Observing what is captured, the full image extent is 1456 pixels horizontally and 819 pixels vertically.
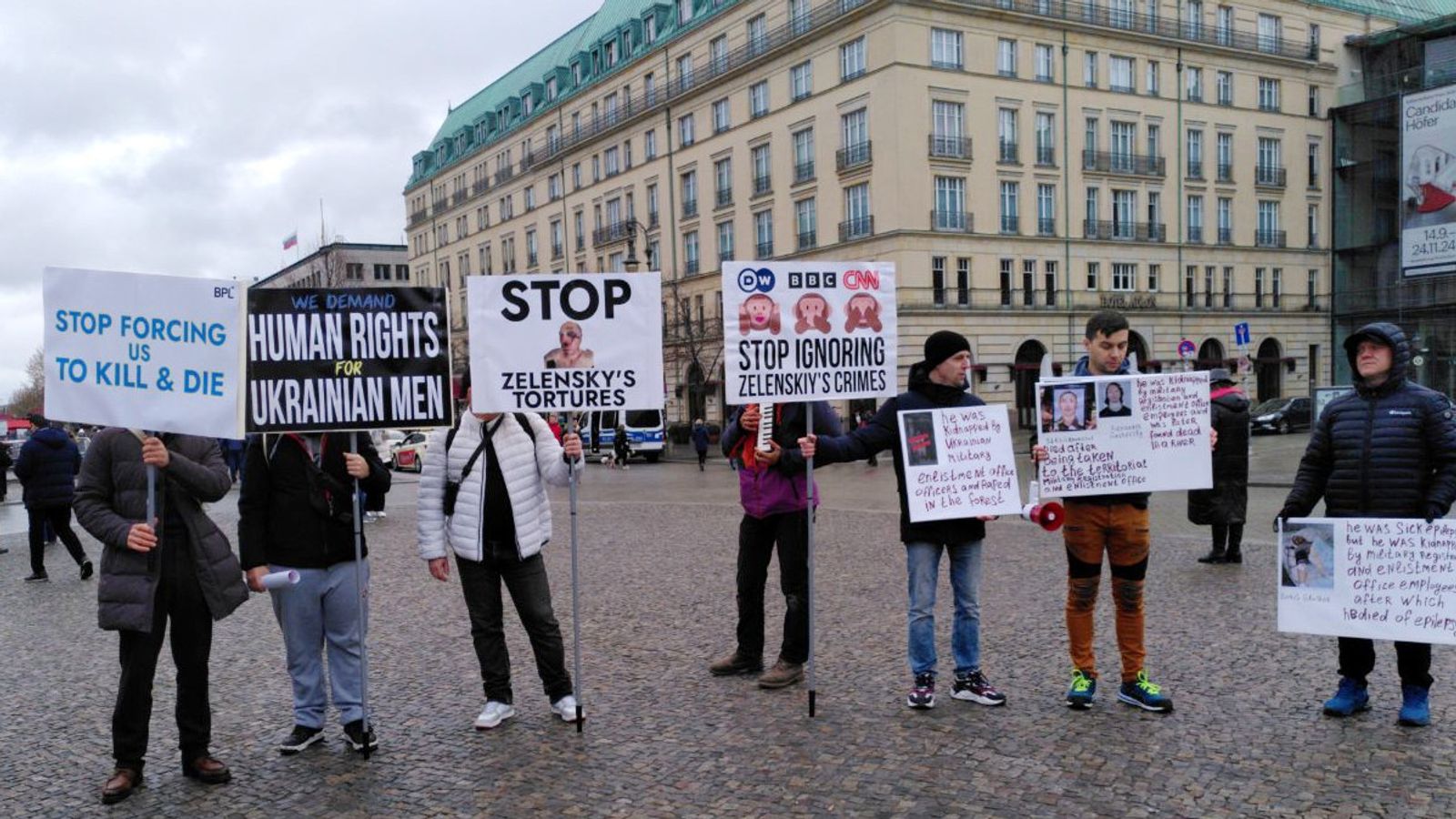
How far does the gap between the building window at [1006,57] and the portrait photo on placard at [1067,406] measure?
44.7 metres

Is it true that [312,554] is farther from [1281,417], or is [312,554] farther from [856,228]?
[856,228]

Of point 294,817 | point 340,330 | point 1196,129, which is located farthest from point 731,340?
point 1196,129

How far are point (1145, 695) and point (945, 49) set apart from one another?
Answer: 145 ft

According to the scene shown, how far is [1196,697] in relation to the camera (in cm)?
582

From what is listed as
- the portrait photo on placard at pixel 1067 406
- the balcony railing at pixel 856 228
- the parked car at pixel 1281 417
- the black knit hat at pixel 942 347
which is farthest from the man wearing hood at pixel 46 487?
the parked car at pixel 1281 417

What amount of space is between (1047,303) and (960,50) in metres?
11.8

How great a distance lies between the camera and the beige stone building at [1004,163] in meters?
46.2

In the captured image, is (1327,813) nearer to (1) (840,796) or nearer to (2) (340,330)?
(1) (840,796)

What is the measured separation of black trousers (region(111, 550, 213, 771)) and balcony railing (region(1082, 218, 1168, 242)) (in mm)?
49265

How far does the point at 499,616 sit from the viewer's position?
5.89m

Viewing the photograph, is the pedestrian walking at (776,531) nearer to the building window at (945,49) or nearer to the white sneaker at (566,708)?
the white sneaker at (566,708)

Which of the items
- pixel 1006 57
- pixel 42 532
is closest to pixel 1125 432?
pixel 42 532

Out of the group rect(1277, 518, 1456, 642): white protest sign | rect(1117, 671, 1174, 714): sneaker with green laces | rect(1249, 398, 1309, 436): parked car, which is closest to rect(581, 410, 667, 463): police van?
rect(1249, 398, 1309, 436): parked car

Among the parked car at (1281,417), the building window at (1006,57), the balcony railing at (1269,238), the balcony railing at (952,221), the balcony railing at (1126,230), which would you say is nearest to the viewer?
the parked car at (1281,417)
